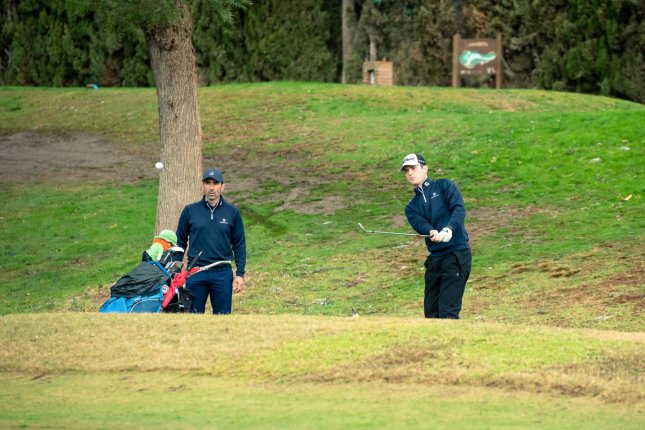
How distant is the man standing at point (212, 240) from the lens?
11.9 metres

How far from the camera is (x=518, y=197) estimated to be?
21234mm

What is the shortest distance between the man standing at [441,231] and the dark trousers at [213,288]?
204 cm

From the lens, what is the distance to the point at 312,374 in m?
9.02

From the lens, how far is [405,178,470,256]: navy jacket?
1070 centimetres

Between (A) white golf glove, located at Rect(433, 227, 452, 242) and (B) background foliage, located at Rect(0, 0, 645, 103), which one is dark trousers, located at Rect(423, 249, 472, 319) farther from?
(B) background foliage, located at Rect(0, 0, 645, 103)

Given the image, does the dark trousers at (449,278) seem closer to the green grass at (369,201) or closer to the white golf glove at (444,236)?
the white golf glove at (444,236)

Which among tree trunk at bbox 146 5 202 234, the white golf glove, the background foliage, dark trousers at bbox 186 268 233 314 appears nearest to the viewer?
the white golf glove

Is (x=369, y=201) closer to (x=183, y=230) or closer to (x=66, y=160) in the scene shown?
(x=66, y=160)

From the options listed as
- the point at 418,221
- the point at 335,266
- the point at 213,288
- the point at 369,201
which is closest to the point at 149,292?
the point at 213,288

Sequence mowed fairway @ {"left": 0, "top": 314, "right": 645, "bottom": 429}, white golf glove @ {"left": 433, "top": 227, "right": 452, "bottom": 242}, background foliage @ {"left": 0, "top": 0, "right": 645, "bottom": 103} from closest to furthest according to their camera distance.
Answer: mowed fairway @ {"left": 0, "top": 314, "right": 645, "bottom": 429} → white golf glove @ {"left": 433, "top": 227, "right": 452, "bottom": 242} → background foliage @ {"left": 0, "top": 0, "right": 645, "bottom": 103}

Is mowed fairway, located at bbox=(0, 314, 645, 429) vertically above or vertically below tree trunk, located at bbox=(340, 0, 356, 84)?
below

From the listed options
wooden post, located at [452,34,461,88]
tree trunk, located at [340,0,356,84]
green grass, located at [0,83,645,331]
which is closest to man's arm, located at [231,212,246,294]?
green grass, located at [0,83,645,331]

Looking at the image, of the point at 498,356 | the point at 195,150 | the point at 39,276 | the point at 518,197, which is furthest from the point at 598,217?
the point at 498,356

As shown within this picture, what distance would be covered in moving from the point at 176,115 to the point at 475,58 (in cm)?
1836
